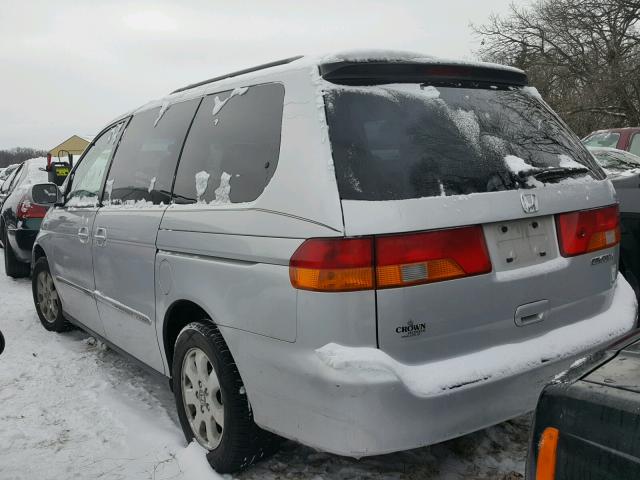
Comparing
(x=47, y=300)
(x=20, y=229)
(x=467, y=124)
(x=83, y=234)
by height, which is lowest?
(x=47, y=300)

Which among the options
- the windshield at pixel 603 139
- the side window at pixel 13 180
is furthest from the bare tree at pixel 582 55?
the side window at pixel 13 180

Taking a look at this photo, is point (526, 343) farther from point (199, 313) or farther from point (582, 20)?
point (582, 20)

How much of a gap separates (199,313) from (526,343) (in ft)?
4.90

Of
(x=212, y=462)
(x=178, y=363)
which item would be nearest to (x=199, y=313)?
(x=178, y=363)

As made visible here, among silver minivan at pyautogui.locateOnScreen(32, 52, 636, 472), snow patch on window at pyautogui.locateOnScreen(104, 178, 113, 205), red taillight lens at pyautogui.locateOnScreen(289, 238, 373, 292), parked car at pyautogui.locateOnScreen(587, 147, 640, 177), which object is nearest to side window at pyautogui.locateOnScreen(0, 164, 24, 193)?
snow patch on window at pyautogui.locateOnScreen(104, 178, 113, 205)

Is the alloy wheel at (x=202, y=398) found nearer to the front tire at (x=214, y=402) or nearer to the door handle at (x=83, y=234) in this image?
the front tire at (x=214, y=402)

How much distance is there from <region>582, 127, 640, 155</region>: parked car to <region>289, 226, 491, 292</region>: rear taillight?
8.21 m

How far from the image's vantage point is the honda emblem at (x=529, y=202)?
230 centimetres

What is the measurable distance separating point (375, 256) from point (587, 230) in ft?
3.68

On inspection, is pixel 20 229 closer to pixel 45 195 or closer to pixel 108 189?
pixel 45 195

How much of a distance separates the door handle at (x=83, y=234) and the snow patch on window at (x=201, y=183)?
152 cm

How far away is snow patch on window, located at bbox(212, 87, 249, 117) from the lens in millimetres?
2719

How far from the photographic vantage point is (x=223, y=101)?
9.32ft

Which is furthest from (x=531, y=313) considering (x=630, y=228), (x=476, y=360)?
(x=630, y=228)
